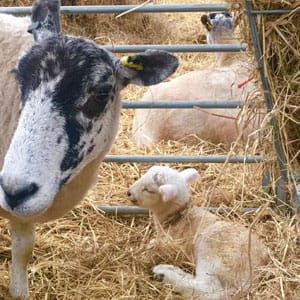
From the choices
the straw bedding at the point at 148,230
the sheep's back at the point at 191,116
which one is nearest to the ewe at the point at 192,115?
the sheep's back at the point at 191,116

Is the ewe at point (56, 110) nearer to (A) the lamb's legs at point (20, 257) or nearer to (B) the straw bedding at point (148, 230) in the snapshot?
(A) the lamb's legs at point (20, 257)

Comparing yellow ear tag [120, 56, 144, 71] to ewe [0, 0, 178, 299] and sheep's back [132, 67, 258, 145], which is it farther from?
sheep's back [132, 67, 258, 145]

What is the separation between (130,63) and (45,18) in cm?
53

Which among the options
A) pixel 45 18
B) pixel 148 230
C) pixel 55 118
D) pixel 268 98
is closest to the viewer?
pixel 55 118

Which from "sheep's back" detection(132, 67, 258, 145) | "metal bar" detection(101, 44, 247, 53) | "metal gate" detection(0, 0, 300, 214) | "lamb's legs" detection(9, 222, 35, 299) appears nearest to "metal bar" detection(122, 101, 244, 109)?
"metal gate" detection(0, 0, 300, 214)

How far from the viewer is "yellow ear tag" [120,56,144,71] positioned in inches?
138

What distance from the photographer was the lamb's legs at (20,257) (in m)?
4.11

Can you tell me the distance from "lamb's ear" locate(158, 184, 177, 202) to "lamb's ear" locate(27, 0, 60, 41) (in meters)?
1.29

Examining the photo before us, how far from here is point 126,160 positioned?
5.06m

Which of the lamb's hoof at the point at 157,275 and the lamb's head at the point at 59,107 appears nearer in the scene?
the lamb's head at the point at 59,107

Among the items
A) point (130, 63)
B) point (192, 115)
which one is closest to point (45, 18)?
point (130, 63)

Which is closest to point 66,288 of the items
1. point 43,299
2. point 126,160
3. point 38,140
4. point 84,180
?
point 43,299

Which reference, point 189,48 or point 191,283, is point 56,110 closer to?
point 191,283

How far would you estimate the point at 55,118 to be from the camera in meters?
Result: 3.18
